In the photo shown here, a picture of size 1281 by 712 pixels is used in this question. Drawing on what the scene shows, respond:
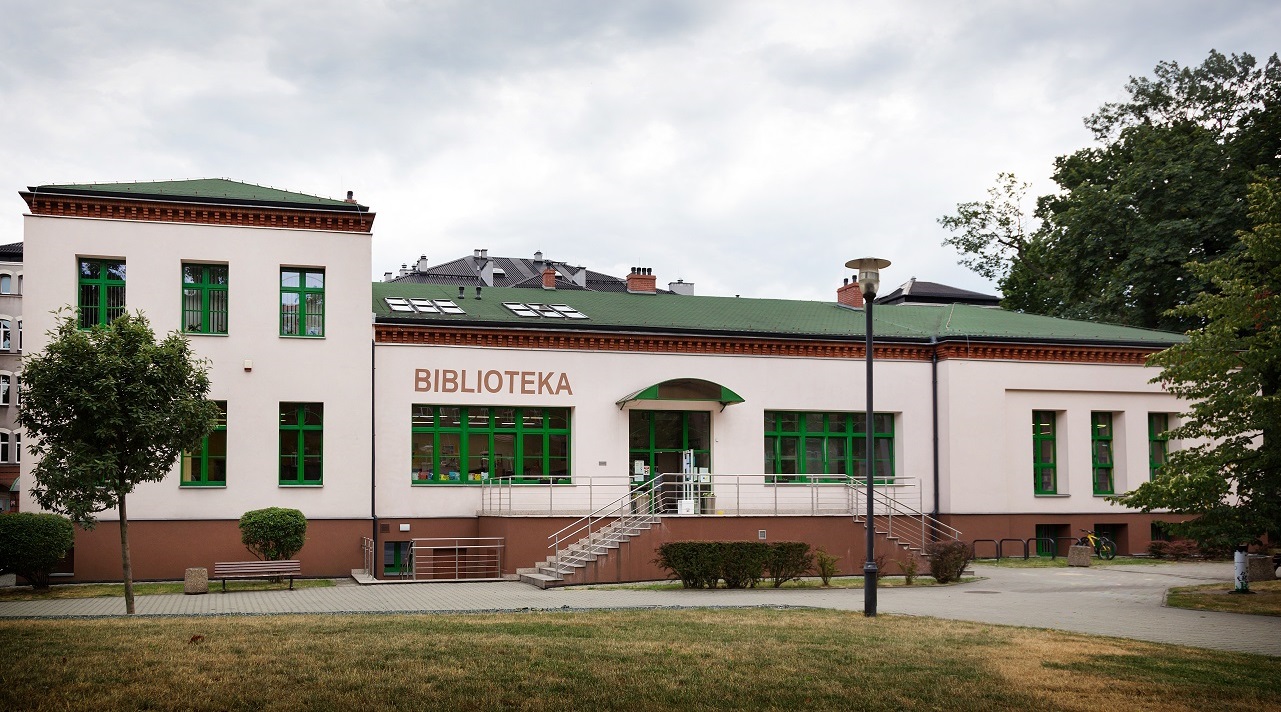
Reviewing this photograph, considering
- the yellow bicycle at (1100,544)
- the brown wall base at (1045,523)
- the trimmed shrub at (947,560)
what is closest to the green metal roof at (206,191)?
the trimmed shrub at (947,560)

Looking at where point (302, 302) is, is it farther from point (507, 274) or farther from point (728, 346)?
point (507, 274)

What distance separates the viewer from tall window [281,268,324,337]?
27.4 metres

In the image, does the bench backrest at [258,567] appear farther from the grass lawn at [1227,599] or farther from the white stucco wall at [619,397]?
the grass lawn at [1227,599]

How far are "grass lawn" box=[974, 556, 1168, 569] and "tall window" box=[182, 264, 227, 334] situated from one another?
19.9 meters

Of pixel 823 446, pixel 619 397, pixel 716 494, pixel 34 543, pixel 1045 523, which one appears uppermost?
pixel 619 397

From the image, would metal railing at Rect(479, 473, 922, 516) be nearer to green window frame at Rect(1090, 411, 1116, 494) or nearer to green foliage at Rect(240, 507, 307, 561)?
green foliage at Rect(240, 507, 307, 561)

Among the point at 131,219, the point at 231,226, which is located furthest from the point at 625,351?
the point at 131,219

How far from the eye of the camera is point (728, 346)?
30750 millimetres

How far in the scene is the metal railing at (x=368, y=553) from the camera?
26.6 metres

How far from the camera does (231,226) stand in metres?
26.9

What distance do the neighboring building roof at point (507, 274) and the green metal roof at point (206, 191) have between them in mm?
40575

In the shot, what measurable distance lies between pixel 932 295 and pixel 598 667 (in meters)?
37.5

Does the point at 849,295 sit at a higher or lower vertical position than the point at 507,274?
lower

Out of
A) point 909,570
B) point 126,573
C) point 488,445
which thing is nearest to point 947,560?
point 909,570
